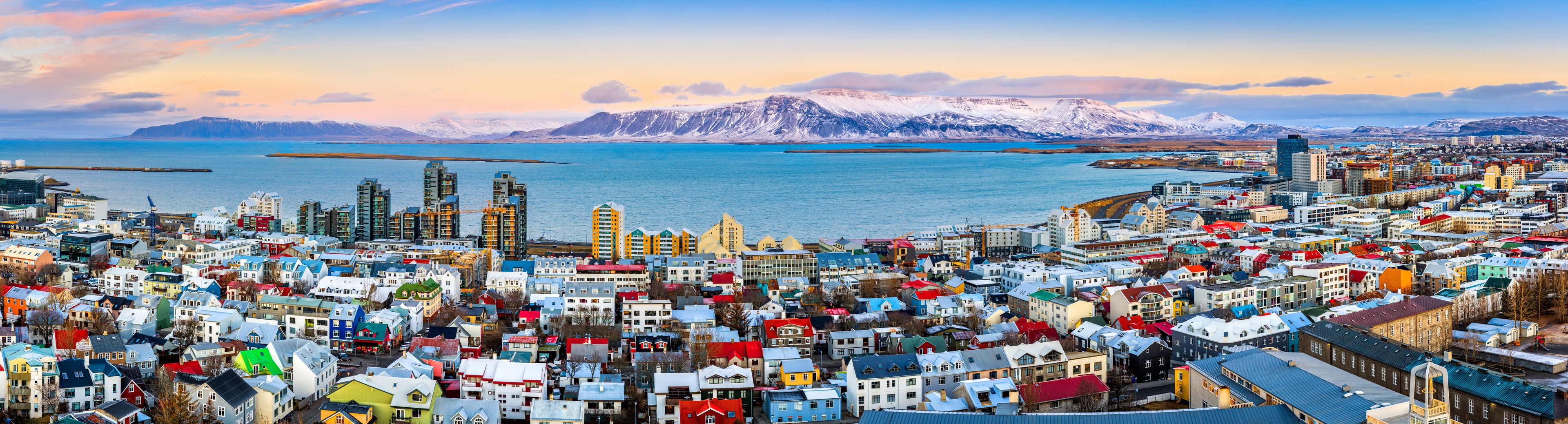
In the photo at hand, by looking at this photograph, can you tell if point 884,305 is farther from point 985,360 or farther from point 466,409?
point 466,409

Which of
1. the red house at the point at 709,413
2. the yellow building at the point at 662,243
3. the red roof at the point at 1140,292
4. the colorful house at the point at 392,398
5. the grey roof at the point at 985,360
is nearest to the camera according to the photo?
the colorful house at the point at 392,398

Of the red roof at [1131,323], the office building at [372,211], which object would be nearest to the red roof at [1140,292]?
the red roof at [1131,323]

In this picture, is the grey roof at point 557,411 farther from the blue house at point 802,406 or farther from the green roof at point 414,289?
the green roof at point 414,289

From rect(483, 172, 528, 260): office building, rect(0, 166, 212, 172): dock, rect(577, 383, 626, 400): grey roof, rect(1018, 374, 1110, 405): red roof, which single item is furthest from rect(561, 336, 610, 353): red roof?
rect(0, 166, 212, 172): dock

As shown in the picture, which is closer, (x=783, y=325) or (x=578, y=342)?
(x=578, y=342)

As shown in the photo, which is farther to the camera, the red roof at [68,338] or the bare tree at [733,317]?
the bare tree at [733,317]

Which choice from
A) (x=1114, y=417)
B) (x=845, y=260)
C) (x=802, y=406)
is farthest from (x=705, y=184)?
(x=1114, y=417)
